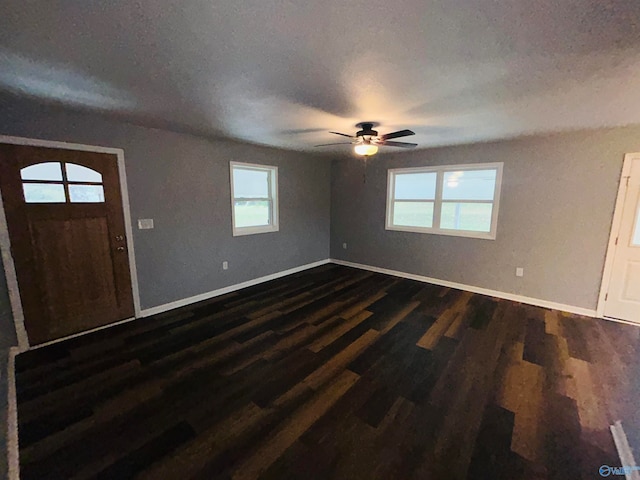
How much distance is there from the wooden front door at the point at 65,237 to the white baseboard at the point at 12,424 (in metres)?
0.47

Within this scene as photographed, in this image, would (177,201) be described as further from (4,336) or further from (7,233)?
(4,336)

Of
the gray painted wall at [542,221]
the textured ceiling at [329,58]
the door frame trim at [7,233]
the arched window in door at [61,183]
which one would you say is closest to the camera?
the textured ceiling at [329,58]

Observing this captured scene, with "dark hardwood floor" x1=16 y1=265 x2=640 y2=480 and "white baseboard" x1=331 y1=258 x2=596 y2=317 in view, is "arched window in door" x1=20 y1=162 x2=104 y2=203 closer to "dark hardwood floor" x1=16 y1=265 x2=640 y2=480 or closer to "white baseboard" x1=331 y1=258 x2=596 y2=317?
"dark hardwood floor" x1=16 y1=265 x2=640 y2=480

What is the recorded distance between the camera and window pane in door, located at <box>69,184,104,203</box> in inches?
115

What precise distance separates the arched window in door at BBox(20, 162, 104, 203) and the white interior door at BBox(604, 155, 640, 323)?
6301mm

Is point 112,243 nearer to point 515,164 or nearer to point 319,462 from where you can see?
point 319,462

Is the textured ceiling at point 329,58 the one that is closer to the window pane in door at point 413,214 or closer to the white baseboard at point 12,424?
the window pane in door at point 413,214

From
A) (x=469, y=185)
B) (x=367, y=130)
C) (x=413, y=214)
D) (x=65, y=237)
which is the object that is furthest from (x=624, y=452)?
(x=65, y=237)

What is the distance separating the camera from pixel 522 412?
6.55 ft

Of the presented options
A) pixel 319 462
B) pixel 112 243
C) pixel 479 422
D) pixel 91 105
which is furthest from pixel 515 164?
pixel 112 243

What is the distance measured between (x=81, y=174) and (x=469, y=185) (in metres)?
5.34

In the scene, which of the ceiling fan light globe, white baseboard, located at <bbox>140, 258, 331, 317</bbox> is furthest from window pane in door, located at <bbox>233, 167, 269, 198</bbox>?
the ceiling fan light globe

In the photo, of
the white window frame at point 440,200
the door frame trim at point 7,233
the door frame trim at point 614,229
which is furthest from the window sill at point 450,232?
the door frame trim at point 7,233

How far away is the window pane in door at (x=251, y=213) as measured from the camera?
457 centimetres
